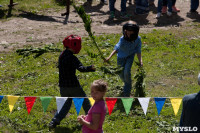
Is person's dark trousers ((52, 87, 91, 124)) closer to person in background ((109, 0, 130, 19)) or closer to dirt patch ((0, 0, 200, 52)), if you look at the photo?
dirt patch ((0, 0, 200, 52))

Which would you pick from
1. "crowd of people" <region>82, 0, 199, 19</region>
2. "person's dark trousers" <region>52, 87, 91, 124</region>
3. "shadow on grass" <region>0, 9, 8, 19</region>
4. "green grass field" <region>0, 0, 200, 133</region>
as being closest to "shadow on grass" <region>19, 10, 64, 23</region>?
"shadow on grass" <region>0, 9, 8, 19</region>

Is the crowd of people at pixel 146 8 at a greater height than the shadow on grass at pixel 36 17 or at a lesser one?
greater

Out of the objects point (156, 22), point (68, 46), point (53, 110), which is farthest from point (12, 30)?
point (68, 46)

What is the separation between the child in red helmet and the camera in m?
5.71

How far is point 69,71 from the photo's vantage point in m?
5.91

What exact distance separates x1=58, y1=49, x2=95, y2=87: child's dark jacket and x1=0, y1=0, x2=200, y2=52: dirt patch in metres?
5.29

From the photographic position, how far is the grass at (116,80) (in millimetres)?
6402

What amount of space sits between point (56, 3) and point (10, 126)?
1107 centimetres

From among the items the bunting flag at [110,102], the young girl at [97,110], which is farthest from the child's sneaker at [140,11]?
the young girl at [97,110]

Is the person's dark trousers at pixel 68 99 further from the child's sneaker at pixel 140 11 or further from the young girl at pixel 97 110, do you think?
the child's sneaker at pixel 140 11

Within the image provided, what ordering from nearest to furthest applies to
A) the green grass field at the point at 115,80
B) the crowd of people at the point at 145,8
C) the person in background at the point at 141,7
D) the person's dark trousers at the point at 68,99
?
the person's dark trousers at the point at 68,99
the green grass field at the point at 115,80
the crowd of people at the point at 145,8
the person in background at the point at 141,7

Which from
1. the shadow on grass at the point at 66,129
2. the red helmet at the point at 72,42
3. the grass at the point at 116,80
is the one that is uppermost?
the red helmet at the point at 72,42

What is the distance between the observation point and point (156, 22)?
43.9ft

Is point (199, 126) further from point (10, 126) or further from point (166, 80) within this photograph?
point (166, 80)
